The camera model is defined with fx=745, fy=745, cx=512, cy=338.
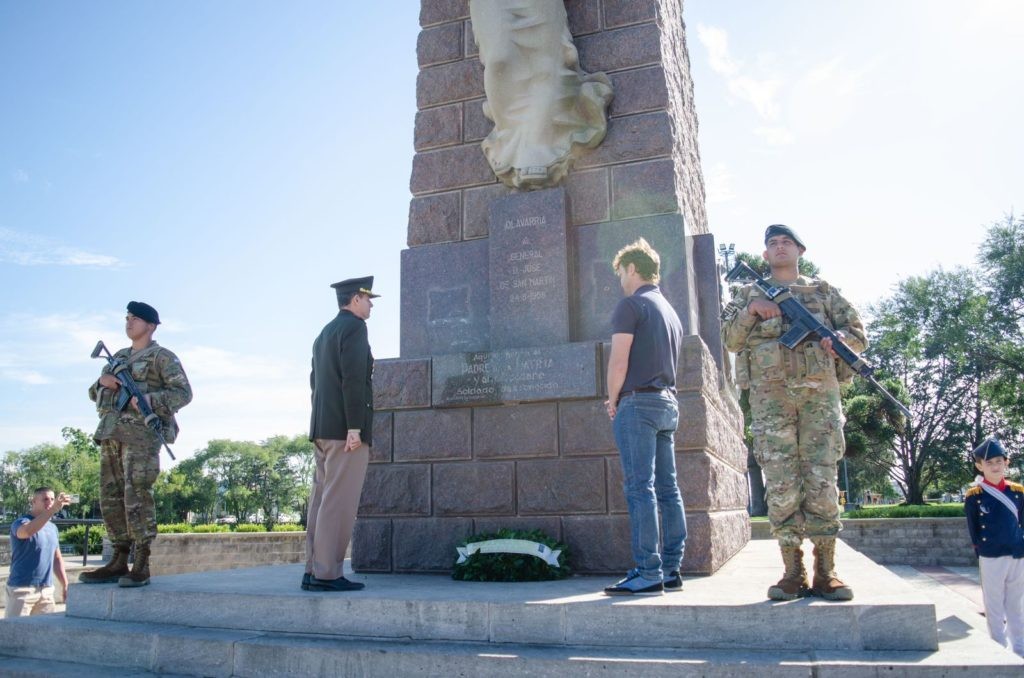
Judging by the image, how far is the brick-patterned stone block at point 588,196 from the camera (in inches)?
251

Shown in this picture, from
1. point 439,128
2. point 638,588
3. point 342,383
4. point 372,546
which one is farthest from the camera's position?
point 439,128

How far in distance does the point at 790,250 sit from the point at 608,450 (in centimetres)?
203

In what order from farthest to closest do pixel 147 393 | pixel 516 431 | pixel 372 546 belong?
1. pixel 372 546
2. pixel 516 431
3. pixel 147 393

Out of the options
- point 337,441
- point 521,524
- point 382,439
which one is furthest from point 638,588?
point 382,439

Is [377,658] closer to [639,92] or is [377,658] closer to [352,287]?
[352,287]

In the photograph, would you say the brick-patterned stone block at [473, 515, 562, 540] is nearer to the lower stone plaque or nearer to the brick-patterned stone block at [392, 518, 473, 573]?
the brick-patterned stone block at [392, 518, 473, 573]

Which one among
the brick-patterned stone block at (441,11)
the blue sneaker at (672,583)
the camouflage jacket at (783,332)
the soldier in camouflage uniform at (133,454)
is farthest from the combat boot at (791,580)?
the brick-patterned stone block at (441,11)

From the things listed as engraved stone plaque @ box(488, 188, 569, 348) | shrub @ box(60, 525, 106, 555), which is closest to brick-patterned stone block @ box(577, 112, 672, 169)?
engraved stone plaque @ box(488, 188, 569, 348)

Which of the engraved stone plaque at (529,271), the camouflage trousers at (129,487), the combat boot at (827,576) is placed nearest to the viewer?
the combat boot at (827,576)

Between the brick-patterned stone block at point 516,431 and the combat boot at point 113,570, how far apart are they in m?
2.58

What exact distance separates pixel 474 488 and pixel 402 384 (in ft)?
3.54

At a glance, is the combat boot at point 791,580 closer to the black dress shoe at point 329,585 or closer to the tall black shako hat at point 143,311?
the black dress shoe at point 329,585

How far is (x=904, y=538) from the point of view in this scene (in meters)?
17.0

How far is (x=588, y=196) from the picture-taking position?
21.1 ft
